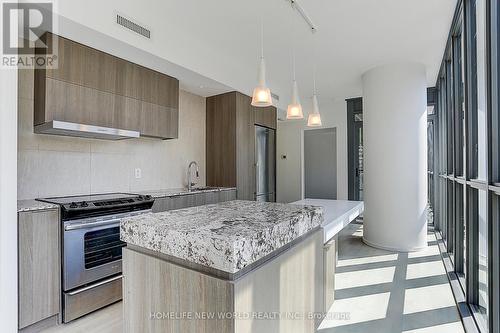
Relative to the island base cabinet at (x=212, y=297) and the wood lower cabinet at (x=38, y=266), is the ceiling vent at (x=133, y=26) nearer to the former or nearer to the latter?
the wood lower cabinet at (x=38, y=266)

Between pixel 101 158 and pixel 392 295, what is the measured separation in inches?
133

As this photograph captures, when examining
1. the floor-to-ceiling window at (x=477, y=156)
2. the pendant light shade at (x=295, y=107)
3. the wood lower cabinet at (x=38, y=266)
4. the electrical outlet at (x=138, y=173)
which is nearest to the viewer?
the floor-to-ceiling window at (x=477, y=156)

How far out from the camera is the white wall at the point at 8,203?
64.7 inches

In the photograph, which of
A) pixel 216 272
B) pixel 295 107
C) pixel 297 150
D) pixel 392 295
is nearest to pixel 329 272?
pixel 392 295

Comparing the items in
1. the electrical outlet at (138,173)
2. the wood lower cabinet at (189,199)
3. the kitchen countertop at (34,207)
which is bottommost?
the wood lower cabinet at (189,199)

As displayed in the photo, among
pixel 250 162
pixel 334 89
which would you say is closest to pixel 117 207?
pixel 250 162

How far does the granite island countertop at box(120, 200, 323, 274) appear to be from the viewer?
78cm

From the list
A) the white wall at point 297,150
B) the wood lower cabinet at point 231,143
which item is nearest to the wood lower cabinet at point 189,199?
the wood lower cabinet at point 231,143

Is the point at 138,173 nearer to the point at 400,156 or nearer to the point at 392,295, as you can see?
the point at 392,295

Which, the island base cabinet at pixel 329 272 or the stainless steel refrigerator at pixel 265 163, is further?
the stainless steel refrigerator at pixel 265 163

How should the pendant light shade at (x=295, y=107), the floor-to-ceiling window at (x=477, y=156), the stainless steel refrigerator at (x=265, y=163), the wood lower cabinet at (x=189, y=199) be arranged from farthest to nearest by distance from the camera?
1. the stainless steel refrigerator at (x=265, y=163)
2. the wood lower cabinet at (x=189, y=199)
3. the pendant light shade at (x=295, y=107)
4. the floor-to-ceiling window at (x=477, y=156)

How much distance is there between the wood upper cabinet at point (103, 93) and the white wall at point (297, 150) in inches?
158

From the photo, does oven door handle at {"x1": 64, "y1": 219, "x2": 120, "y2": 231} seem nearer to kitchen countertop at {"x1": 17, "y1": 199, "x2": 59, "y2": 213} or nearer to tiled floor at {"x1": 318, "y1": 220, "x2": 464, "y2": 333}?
kitchen countertop at {"x1": 17, "y1": 199, "x2": 59, "y2": 213}

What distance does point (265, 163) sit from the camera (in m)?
5.08
